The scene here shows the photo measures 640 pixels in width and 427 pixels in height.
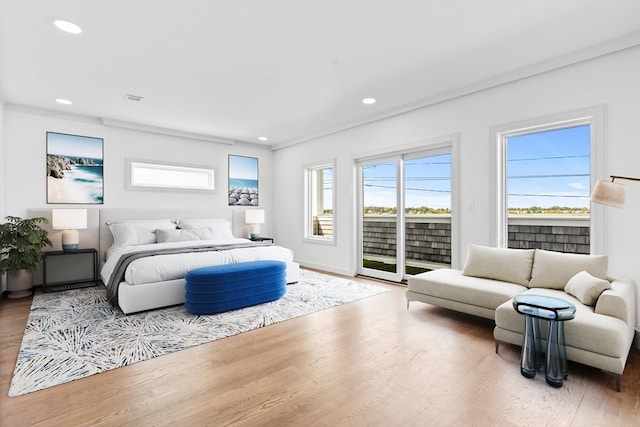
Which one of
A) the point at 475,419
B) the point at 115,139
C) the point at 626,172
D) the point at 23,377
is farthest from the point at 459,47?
the point at 115,139

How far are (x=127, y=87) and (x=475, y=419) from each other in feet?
15.1

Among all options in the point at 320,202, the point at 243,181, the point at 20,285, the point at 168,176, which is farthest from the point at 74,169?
the point at 320,202

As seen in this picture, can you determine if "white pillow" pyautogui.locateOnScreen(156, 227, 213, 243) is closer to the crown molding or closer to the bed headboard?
the bed headboard

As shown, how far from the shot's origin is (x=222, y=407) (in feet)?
6.19

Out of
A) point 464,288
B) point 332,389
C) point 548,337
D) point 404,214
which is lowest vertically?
point 332,389

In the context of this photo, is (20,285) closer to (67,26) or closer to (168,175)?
(168,175)

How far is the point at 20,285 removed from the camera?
14.0 feet

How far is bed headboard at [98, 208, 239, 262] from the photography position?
5105 millimetres

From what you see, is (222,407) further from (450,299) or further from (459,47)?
(459,47)

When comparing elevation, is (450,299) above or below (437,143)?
below

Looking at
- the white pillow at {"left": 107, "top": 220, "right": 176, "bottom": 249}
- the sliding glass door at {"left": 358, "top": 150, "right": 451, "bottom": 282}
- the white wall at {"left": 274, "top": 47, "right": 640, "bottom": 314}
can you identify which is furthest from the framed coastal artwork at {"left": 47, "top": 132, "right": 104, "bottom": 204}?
the sliding glass door at {"left": 358, "top": 150, "right": 451, "bottom": 282}

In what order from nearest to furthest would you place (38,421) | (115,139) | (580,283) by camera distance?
1. (38,421)
2. (580,283)
3. (115,139)

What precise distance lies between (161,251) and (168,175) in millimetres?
2430

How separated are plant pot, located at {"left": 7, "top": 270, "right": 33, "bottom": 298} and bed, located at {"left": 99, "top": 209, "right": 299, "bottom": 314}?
83cm
